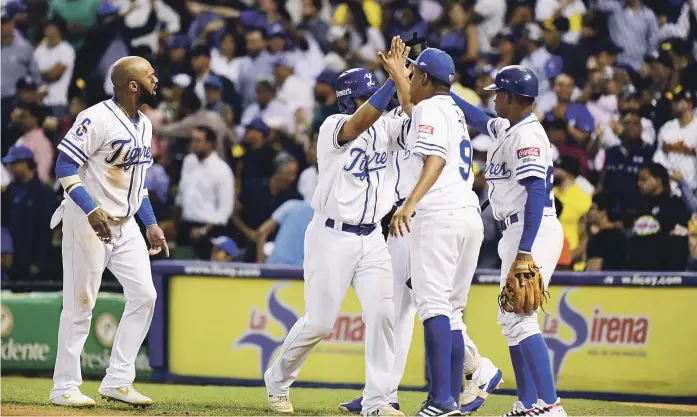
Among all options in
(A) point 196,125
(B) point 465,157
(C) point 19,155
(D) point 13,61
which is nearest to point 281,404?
(B) point 465,157

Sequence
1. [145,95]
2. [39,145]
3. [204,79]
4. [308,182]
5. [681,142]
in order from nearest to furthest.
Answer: [145,95], [681,142], [308,182], [39,145], [204,79]

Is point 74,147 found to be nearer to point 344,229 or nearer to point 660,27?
point 344,229

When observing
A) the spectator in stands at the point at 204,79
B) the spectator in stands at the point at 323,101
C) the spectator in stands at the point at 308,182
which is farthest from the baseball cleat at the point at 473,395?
the spectator in stands at the point at 204,79

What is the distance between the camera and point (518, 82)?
7.36 meters

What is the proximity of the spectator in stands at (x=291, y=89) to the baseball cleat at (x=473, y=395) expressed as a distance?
19.7 ft

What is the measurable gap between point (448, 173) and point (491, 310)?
2932 millimetres

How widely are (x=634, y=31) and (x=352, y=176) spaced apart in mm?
7707

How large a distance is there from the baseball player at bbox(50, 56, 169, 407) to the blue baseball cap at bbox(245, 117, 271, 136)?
497 cm

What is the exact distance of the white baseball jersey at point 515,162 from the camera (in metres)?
7.09

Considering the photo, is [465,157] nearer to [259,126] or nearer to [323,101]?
[259,126]

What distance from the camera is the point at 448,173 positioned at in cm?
730

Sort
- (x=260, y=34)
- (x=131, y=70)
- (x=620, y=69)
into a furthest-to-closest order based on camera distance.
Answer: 1. (x=260, y=34)
2. (x=620, y=69)
3. (x=131, y=70)

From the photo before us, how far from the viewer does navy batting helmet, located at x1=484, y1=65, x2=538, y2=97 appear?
24.1ft

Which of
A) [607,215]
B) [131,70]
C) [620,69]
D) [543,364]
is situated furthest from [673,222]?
[131,70]
